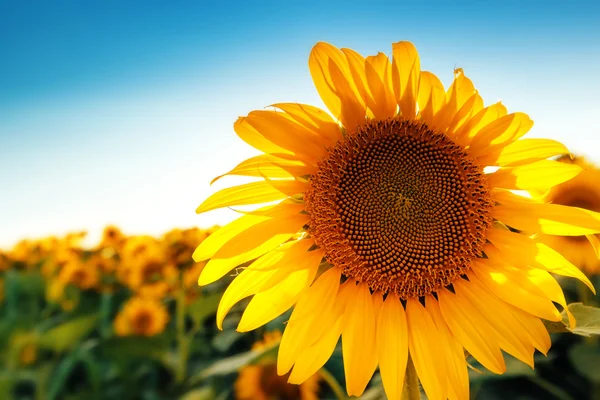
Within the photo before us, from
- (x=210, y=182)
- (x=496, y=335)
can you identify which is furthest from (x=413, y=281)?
(x=210, y=182)

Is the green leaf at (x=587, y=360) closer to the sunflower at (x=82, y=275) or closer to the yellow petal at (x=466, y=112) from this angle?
the yellow petal at (x=466, y=112)

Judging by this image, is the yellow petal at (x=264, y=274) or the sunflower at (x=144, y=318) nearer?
the yellow petal at (x=264, y=274)

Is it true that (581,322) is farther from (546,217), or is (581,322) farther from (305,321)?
(305,321)

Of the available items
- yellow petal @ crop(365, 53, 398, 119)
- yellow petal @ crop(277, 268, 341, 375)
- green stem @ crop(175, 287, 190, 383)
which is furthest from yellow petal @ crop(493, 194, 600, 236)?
green stem @ crop(175, 287, 190, 383)

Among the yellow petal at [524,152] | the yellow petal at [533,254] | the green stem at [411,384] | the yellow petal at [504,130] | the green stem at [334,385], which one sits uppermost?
the yellow petal at [504,130]

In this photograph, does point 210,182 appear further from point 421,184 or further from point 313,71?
point 421,184

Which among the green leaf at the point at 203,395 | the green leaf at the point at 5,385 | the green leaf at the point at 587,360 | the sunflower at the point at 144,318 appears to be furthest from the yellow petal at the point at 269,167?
the sunflower at the point at 144,318
